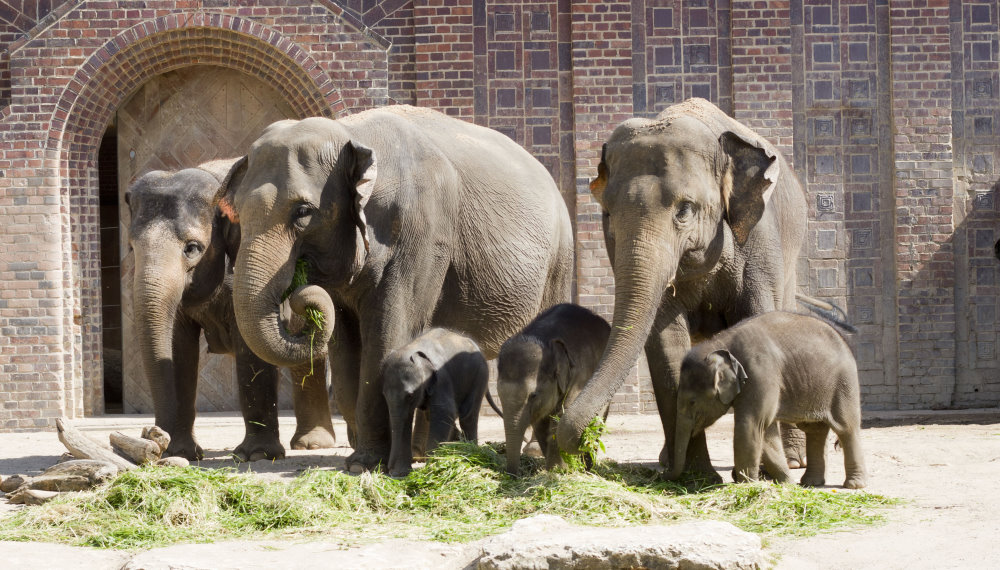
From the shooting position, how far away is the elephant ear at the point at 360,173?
6883mm

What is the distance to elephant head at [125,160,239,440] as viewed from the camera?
809cm

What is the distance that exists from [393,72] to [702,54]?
3.16 meters

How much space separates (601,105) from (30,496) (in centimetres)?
750

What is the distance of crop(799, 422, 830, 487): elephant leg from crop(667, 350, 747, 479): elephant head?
70 centimetres

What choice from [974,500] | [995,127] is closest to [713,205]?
[974,500]

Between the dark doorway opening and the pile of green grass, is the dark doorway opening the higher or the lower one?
the higher one

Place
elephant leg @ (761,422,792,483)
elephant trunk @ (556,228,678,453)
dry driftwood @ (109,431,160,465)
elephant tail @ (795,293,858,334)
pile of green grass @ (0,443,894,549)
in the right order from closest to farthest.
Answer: pile of green grass @ (0,443,894,549), elephant trunk @ (556,228,678,453), elephant leg @ (761,422,792,483), dry driftwood @ (109,431,160,465), elephant tail @ (795,293,858,334)

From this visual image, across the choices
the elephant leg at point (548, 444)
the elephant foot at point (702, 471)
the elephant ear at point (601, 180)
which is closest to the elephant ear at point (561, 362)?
the elephant leg at point (548, 444)

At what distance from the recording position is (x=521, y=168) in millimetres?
8758

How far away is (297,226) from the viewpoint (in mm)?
6820

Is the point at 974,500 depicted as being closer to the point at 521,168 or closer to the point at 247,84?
the point at 521,168

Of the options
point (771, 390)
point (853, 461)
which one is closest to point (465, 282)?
point (771, 390)

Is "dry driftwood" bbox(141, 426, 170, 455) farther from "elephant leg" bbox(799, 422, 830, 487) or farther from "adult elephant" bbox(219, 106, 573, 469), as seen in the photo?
"elephant leg" bbox(799, 422, 830, 487)

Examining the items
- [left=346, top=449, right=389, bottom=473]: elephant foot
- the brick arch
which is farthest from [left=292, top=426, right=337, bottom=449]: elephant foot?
the brick arch
